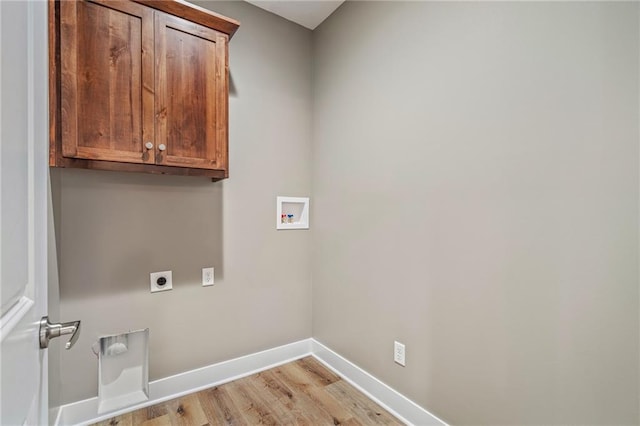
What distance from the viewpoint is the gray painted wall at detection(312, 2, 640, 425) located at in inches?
41.6

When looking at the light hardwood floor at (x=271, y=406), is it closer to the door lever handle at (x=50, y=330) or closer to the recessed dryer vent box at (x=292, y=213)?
the recessed dryer vent box at (x=292, y=213)

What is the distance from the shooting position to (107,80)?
1.45 m

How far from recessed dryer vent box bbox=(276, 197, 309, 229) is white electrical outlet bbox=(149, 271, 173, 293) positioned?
2.70 feet

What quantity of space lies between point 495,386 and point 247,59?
8.02ft

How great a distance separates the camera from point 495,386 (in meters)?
1.36

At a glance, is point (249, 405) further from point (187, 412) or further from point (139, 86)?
point (139, 86)

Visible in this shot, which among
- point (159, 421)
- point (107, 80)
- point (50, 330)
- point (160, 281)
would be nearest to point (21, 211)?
point (50, 330)

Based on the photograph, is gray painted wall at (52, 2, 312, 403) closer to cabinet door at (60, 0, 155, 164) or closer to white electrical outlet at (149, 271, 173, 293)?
white electrical outlet at (149, 271, 173, 293)

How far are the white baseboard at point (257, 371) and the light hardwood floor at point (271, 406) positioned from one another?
0.15 ft

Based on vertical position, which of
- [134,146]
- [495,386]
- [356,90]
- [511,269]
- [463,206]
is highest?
[356,90]

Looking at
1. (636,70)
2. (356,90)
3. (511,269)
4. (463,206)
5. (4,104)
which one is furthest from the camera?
(356,90)

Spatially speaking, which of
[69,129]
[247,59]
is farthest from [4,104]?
[247,59]

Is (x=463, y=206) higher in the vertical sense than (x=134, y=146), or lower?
lower

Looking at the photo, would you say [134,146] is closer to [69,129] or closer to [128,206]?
[69,129]
